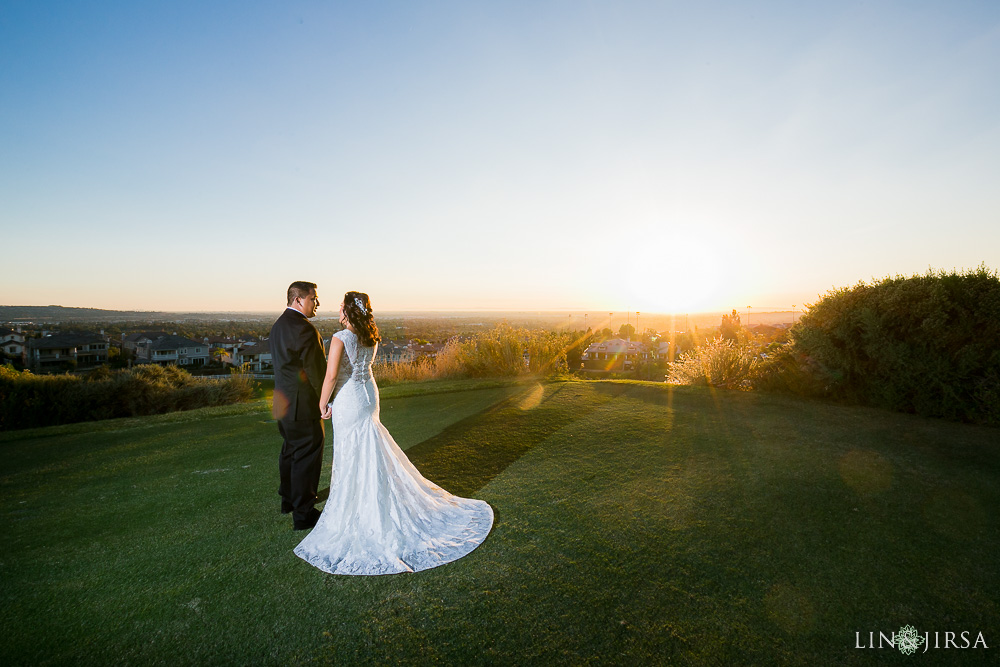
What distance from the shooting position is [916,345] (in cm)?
634

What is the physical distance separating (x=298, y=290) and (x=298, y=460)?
1.50m

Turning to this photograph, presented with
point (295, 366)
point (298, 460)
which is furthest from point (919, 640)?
point (295, 366)

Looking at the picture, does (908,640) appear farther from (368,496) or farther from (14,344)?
(14,344)

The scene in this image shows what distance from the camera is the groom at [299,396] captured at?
12.6ft

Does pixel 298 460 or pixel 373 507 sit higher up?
pixel 298 460

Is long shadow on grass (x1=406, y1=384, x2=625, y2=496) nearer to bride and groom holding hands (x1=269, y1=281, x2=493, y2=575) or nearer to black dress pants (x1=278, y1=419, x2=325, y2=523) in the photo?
bride and groom holding hands (x1=269, y1=281, x2=493, y2=575)

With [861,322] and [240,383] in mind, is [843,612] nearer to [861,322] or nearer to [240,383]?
[861,322]

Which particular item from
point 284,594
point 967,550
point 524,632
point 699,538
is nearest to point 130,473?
point 284,594

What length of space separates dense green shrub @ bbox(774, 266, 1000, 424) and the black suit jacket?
25.4ft

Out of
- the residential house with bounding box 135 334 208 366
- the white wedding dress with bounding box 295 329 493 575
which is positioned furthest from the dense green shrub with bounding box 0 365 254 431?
the residential house with bounding box 135 334 208 366

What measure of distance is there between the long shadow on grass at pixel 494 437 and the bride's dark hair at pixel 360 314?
1795 mm

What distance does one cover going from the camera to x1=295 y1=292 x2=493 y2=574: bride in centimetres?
332

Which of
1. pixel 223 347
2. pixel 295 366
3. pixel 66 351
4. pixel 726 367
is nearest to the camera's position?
pixel 295 366

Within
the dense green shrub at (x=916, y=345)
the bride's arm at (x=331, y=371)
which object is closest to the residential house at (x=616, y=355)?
the dense green shrub at (x=916, y=345)
